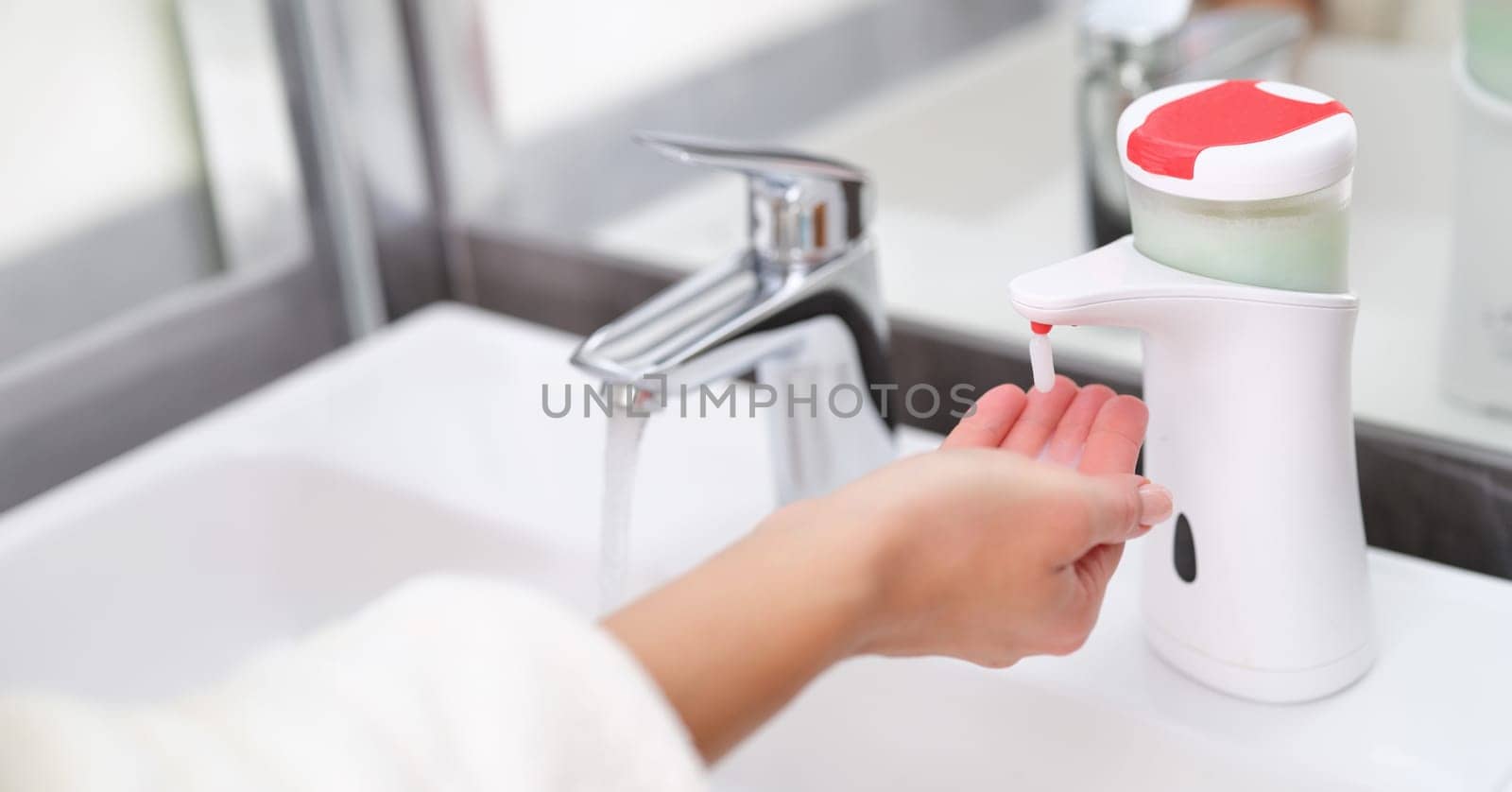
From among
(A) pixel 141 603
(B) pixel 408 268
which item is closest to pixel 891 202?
(B) pixel 408 268

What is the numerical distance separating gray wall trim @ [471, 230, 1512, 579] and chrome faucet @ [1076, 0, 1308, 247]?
9cm

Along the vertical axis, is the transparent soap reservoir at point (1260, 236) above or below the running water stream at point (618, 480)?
above

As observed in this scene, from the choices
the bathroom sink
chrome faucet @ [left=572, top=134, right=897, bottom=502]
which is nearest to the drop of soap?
chrome faucet @ [left=572, top=134, right=897, bottom=502]

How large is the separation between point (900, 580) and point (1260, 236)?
14 cm

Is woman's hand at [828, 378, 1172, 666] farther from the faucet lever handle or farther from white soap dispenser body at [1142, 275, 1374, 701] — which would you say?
the faucet lever handle

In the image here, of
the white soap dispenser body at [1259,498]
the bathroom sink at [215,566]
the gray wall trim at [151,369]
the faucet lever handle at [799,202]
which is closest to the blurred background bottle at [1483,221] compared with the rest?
the white soap dispenser body at [1259,498]

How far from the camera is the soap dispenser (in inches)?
16.7

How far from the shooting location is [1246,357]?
0.44m

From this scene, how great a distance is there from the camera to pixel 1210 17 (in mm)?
617

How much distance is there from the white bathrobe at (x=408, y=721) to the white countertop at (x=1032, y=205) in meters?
0.35

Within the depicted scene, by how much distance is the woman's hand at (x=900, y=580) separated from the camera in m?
0.38

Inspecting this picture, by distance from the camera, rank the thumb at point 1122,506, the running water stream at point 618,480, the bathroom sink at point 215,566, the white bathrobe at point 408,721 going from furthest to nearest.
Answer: the bathroom sink at point 215,566 < the running water stream at point 618,480 < the thumb at point 1122,506 < the white bathrobe at point 408,721

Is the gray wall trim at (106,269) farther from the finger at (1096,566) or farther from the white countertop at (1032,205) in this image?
the finger at (1096,566)

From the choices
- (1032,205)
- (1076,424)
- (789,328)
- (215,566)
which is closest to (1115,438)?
(1076,424)
